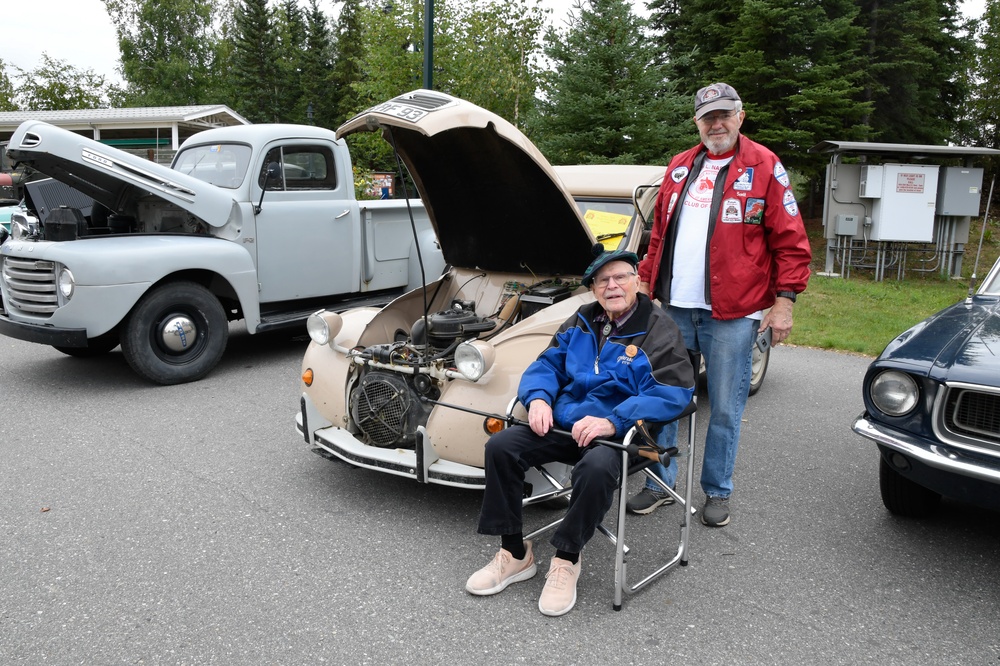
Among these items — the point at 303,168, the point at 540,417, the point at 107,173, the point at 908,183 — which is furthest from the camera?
the point at 908,183

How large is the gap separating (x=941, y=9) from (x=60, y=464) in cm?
2315

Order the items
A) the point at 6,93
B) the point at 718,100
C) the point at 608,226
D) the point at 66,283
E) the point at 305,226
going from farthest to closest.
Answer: the point at 6,93
the point at 305,226
the point at 66,283
the point at 608,226
the point at 718,100

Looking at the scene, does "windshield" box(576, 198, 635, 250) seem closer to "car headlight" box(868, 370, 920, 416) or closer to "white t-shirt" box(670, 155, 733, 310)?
"white t-shirt" box(670, 155, 733, 310)

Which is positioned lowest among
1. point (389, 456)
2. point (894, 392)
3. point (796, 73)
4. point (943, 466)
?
point (389, 456)

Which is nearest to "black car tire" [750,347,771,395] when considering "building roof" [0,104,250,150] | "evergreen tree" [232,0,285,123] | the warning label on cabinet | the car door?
the car door

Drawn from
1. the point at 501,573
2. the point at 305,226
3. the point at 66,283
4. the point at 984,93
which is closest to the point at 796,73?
the point at 984,93

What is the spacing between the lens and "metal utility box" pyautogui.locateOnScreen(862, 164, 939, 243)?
41.3 ft

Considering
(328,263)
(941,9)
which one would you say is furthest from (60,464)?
(941,9)

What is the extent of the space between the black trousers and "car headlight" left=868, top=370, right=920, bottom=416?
124 cm

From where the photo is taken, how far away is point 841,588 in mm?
3143

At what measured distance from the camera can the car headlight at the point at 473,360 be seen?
3521 mm

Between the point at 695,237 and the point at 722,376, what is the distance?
697mm

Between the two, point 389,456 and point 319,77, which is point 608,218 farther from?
point 319,77

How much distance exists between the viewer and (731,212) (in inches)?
137
